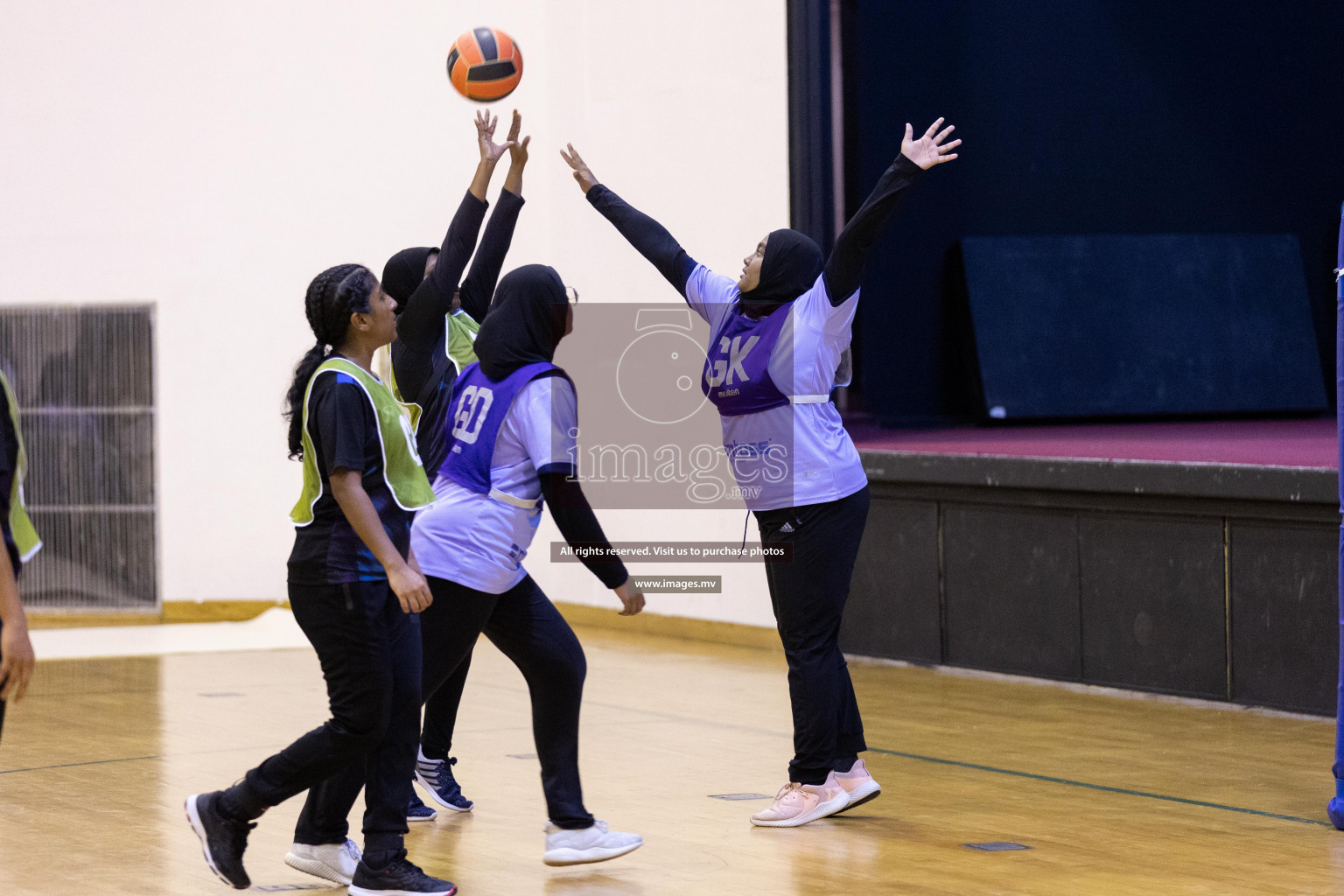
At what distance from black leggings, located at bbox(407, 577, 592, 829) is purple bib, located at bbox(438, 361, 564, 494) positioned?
314 mm

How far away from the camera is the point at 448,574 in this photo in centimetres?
474

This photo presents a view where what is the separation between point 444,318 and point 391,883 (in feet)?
6.02

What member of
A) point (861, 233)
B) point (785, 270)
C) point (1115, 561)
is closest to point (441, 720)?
point (785, 270)

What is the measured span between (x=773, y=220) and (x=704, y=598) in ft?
7.72

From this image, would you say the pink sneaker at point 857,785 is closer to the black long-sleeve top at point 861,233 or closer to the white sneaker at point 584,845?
the white sneaker at point 584,845

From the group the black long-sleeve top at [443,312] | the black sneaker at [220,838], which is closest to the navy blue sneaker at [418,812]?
the black long-sleeve top at [443,312]

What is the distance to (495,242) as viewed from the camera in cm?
551

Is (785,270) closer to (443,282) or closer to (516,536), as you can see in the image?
(443,282)

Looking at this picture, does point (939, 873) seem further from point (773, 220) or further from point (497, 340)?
point (773, 220)

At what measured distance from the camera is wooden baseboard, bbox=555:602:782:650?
32.9 feet

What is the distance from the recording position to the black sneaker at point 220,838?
14.4 feet

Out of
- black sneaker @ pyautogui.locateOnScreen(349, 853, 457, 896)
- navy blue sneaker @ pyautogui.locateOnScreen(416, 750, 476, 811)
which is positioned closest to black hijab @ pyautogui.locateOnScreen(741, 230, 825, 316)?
navy blue sneaker @ pyautogui.locateOnScreen(416, 750, 476, 811)

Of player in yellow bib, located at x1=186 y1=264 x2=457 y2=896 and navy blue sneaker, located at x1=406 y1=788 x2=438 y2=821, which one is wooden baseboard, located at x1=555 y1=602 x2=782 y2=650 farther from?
player in yellow bib, located at x1=186 y1=264 x2=457 y2=896

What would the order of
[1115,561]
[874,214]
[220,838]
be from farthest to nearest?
1. [1115,561]
2. [874,214]
3. [220,838]
